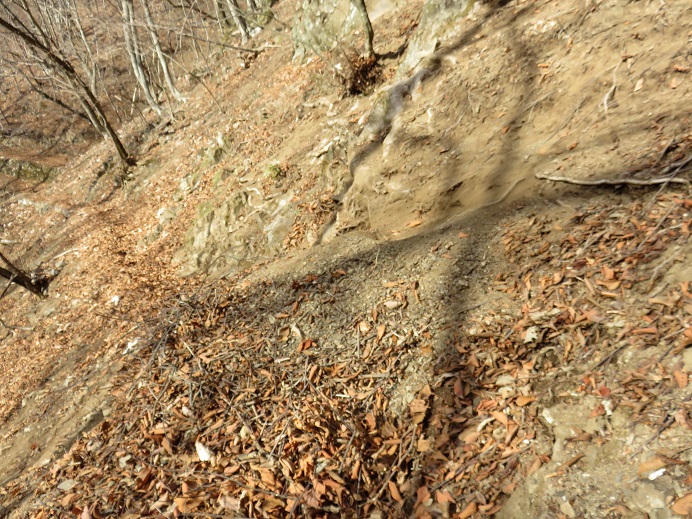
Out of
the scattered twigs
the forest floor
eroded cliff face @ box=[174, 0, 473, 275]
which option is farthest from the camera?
eroded cliff face @ box=[174, 0, 473, 275]

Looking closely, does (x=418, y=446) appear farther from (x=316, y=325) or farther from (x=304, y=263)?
(x=304, y=263)

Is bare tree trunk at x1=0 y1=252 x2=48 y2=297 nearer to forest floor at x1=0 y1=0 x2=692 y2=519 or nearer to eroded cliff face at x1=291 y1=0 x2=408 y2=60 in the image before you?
forest floor at x1=0 y1=0 x2=692 y2=519

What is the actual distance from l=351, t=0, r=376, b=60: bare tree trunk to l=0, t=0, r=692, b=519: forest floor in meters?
2.08

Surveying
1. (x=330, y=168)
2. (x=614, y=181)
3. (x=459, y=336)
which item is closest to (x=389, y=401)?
(x=459, y=336)

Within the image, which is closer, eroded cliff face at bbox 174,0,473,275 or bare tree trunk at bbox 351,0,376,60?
eroded cliff face at bbox 174,0,473,275

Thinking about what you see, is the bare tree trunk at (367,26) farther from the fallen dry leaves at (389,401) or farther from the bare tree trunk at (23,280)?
the bare tree trunk at (23,280)

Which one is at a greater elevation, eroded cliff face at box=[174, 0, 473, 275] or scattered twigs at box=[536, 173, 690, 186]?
eroded cliff face at box=[174, 0, 473, 275]

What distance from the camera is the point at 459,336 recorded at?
10.7 feet

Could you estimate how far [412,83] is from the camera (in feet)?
22.3

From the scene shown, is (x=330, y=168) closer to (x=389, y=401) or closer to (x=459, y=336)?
(x=459, y=336)

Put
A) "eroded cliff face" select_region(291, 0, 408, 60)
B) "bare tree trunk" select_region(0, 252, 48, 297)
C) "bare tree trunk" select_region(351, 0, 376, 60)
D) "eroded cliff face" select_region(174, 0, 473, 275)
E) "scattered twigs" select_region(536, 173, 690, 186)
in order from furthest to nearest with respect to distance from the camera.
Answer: "bare tree trunk" select_region(0, 252, 48, 297)
"eroded cliff face" select_region(291, 0, 408, 60)
"bare tree trunk" select_region(351, 0, 376, 60)
"eroded cliff face" select_region(174, 0, 473, 275)
"scattered twigs" select_region(536, 173, 690, 186)

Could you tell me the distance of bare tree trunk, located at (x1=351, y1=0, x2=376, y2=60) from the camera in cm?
795

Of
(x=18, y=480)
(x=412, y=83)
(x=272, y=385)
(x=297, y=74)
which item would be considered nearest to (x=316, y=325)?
(x=272, y=385)

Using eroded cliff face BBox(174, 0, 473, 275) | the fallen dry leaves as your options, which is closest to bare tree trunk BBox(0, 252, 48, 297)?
eroded cliff face BBox(174, 0, 473, 275)
